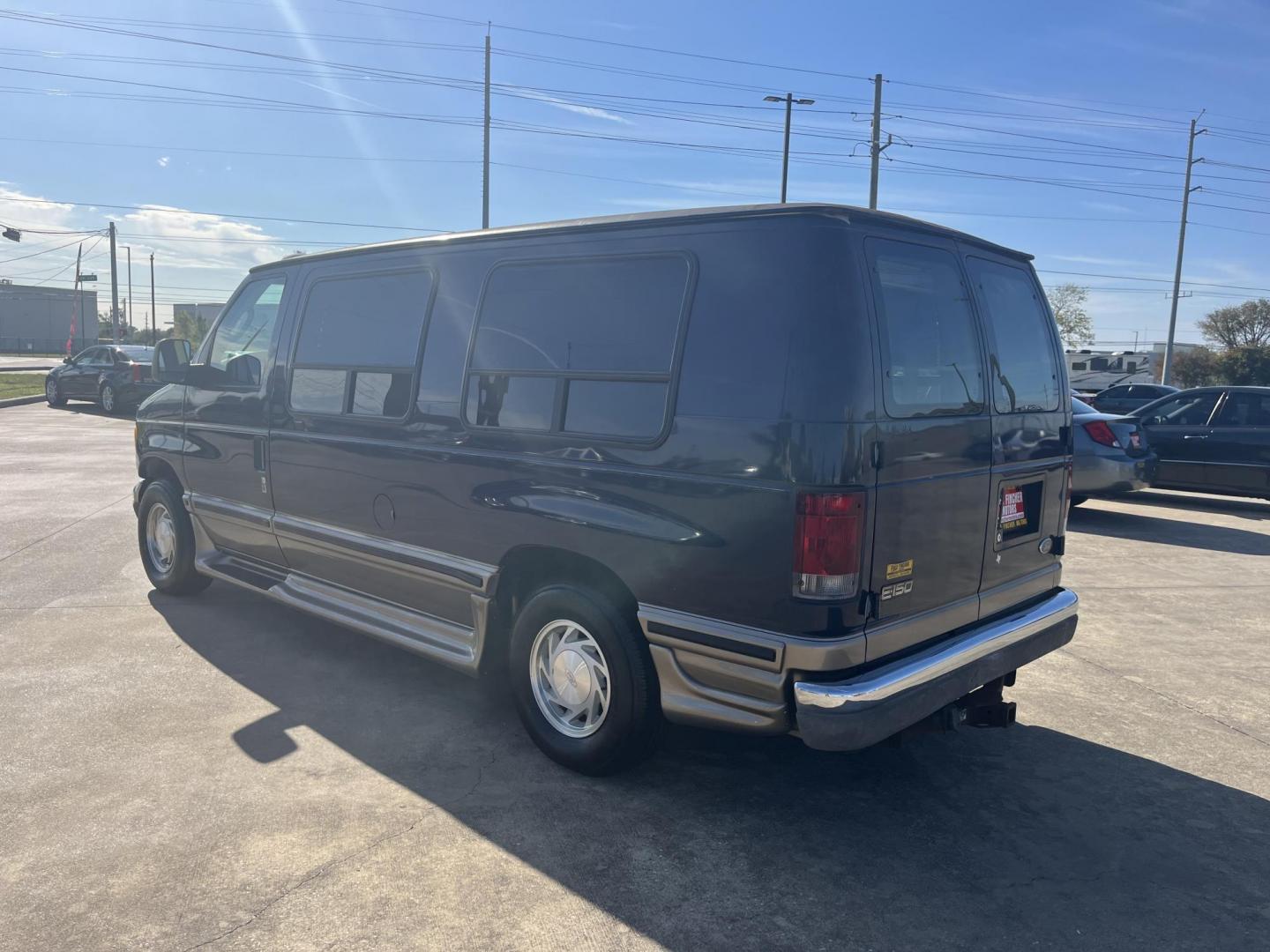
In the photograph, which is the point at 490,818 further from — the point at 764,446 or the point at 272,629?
the point at 272,629

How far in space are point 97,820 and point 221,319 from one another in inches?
139

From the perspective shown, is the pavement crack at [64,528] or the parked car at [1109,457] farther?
the parked car at [1109,457]

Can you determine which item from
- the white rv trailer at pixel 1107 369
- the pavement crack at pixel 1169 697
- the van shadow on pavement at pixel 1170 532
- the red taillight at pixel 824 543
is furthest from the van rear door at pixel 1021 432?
the white rv trailer at pixel 1107 369

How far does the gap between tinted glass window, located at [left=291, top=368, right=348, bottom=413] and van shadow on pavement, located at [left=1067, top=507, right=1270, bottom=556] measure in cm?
697

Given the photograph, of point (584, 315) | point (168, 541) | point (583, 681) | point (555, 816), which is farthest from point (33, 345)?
point (555, 816)

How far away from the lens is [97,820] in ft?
11.7

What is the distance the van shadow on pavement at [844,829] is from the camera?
120 inches

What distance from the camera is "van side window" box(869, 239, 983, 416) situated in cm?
345

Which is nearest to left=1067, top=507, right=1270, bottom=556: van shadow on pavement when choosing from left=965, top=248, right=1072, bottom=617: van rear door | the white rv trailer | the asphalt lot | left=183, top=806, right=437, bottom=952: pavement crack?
the asphalt lot

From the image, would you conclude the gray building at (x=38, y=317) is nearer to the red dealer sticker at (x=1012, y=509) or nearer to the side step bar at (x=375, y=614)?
the side step bar at (x=375, y=614)

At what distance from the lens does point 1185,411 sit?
1220cm

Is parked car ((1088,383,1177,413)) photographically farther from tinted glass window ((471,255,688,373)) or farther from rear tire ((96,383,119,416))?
rear tire ((96,383,119,416))

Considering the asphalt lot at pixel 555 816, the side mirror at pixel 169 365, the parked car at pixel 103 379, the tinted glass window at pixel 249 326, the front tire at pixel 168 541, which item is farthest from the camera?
the parked car at pixel 103 379

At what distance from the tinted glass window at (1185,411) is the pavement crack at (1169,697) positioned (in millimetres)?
7627
